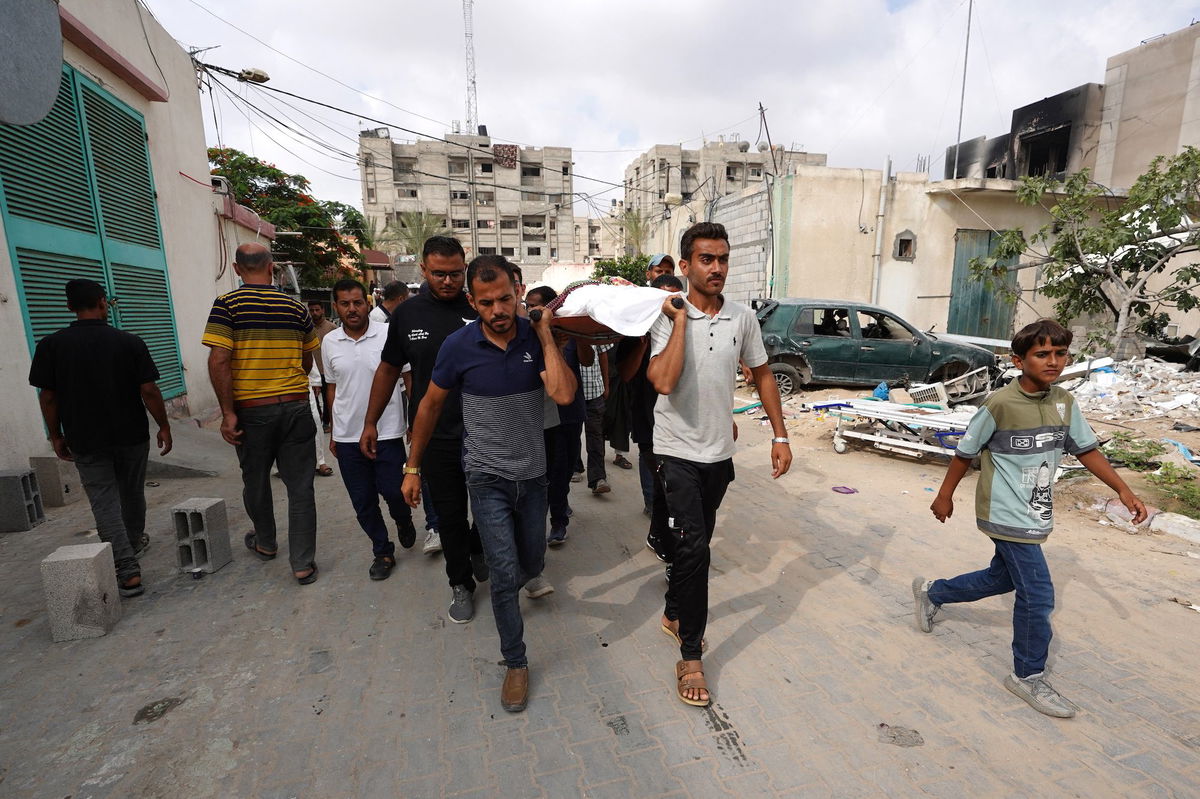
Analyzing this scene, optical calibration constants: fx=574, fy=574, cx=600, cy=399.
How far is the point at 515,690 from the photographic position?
242 centimetres

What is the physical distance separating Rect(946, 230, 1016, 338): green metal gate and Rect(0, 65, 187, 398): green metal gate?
16270mm

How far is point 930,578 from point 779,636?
4.42 ft

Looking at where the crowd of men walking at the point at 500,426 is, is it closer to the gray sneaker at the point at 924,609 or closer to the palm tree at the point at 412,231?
the gray sneaker at the point at 924,609

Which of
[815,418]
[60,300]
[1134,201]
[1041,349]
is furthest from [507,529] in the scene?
[1134,201]

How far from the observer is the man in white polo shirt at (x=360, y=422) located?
355cm

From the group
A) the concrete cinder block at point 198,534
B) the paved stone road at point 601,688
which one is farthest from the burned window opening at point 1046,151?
the concrete cinder block at point 198,534

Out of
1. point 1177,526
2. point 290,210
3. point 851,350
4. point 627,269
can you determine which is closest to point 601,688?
point 1177,526

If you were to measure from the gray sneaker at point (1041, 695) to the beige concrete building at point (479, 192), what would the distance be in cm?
4809

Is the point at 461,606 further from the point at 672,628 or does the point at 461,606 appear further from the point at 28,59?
the point at 28,59

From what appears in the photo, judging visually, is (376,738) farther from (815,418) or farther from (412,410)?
(815,418)

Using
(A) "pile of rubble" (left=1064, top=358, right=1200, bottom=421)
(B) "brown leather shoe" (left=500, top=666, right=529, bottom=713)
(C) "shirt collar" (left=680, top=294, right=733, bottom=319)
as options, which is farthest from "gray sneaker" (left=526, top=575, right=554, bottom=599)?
(A) "pile of rubble" (left=1064, top=358, right=1200, bottom=421)

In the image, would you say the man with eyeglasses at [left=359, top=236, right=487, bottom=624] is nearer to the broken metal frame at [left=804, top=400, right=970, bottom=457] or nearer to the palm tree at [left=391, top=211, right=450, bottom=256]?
the broken metal frame at [left=804, top=400, right=970, bottom=457]

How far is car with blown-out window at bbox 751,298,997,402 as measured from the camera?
31.5 feet

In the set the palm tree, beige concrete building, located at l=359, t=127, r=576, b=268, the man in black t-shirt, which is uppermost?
beige concrete building, located at l=359, t=127, r=576, b=268
